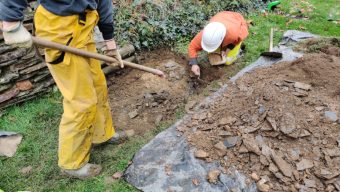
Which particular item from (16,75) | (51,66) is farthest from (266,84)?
(16,75)

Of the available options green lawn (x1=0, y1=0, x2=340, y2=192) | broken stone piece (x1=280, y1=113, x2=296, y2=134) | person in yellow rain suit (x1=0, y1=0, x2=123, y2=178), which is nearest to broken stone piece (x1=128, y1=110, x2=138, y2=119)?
green lawn (x1=0, y1=0, x2=340, y2=192)

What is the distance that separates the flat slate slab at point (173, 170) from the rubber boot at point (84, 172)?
31cm

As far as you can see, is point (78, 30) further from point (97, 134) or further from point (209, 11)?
point (209, 11)

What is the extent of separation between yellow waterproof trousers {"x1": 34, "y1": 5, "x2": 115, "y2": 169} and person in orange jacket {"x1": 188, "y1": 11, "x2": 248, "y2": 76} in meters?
1.70

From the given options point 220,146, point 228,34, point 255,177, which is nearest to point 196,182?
point 220,146

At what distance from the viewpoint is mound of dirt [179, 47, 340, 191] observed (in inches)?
117

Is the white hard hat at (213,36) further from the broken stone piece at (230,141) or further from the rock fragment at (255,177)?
the rock fragment at (255,177)

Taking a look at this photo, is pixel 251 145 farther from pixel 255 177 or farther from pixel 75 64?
pixel 75 64

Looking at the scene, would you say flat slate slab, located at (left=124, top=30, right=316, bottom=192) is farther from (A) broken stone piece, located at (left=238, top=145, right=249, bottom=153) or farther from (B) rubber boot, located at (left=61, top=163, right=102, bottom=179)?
(B) rubber boot, located at (left=61, top=163, right=102, bottom=179)

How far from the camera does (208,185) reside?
301 cm

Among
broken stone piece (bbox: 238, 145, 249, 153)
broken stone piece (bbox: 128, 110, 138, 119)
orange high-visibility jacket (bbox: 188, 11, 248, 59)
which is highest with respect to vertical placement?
orange high-visibility jacket (bbox: 188, 11, 248, 59)

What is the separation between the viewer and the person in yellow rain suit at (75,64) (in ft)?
8.47

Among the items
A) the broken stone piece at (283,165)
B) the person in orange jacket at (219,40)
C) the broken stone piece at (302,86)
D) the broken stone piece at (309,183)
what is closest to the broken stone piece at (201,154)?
the broken stone piece at (283,165)

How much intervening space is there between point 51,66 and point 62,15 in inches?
19.3
